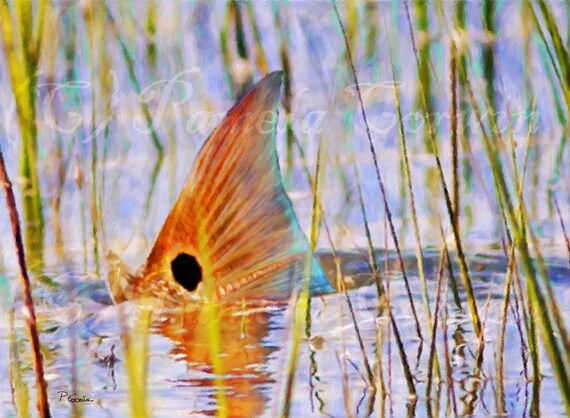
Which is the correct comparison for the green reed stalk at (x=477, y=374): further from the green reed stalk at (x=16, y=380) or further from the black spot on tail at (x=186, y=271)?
the green reed stalk at (x=16, y=380)

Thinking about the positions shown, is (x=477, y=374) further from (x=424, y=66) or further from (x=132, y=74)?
(x=132, y=74)

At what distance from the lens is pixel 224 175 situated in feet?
3.31

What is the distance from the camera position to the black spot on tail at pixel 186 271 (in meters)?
1.00

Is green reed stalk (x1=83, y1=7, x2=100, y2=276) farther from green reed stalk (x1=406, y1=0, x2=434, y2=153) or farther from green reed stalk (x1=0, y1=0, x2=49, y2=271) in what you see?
green reed stalk (x1=406, y1=0, x2=434, y2=153)

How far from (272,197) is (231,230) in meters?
0.07

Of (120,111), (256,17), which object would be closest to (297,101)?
(256,17)

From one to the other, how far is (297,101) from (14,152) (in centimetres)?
38

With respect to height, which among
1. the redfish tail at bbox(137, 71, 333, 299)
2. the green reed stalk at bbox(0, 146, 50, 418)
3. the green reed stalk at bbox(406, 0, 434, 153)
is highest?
the green reed stalk at bbox(406, 0, 434, 153)

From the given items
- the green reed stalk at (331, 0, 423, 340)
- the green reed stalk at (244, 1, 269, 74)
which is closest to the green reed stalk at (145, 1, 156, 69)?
the green reed stalk at (244, 1, 269, 74)

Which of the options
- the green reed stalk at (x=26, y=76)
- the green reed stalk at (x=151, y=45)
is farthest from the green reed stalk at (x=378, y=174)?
the green reed stalk at (x=26, y=76)

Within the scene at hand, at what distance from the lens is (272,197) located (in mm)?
1008

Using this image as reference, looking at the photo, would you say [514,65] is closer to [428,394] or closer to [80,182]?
[428,394]

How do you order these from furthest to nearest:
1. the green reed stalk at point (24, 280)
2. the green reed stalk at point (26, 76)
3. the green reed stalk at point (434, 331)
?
1. the green reed stalk at point (26, 76)
2. the green reed stalk at point (434, 331)
3. the green reed stalk at point (24, 280)

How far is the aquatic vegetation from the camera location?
0.94 meters
